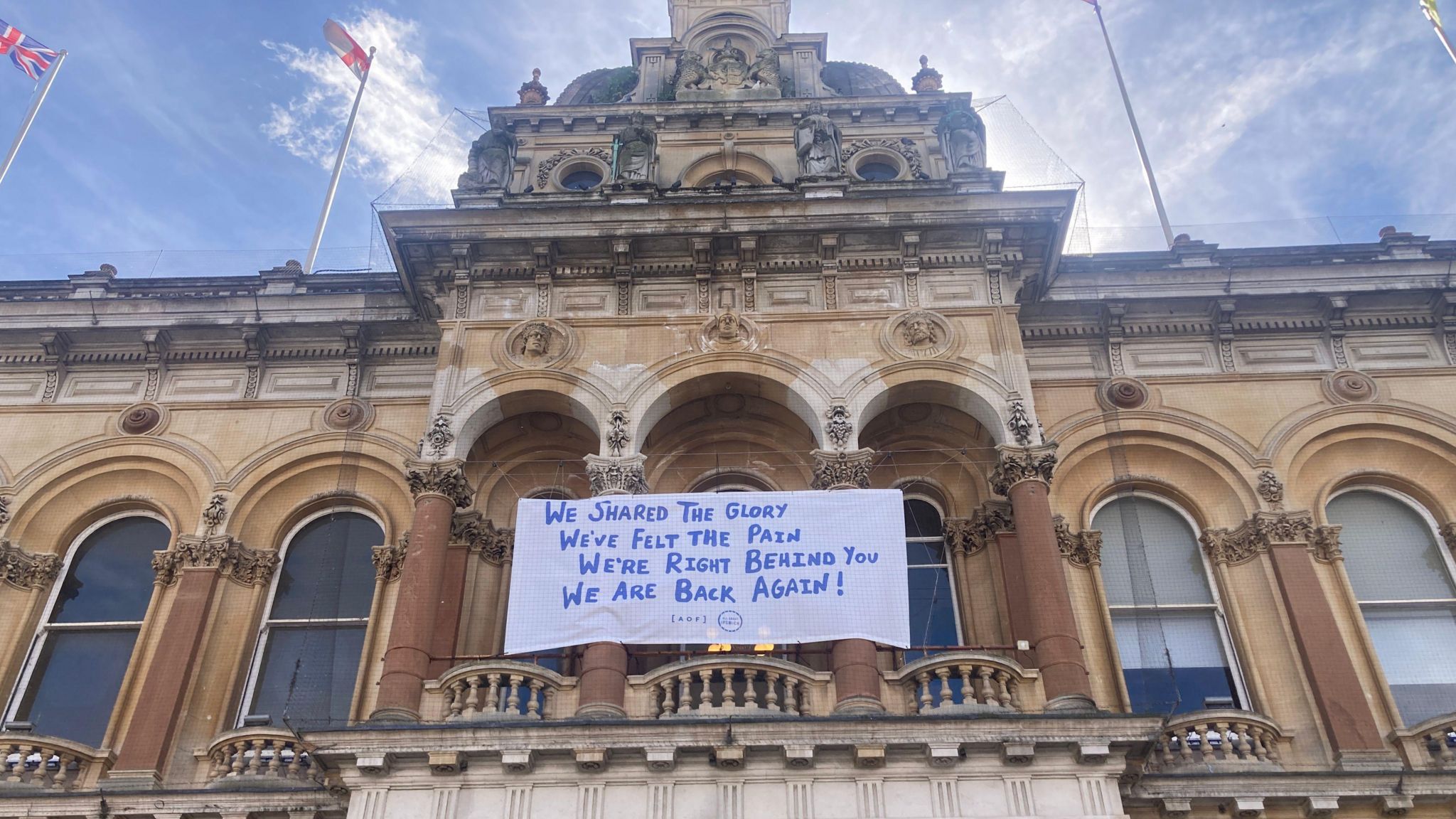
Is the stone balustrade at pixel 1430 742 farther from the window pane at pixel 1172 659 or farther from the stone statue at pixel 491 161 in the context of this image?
the stone statue at pixel 491 161

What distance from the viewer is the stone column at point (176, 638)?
46.4ft

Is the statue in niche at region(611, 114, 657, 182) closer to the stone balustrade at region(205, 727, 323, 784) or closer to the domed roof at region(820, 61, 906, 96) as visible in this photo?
the domed roof at region(820, 61, 906, 96)

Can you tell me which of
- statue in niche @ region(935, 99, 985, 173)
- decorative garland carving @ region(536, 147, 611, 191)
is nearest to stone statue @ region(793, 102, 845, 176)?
statue in niche @ region(935, 99, 985, 173)

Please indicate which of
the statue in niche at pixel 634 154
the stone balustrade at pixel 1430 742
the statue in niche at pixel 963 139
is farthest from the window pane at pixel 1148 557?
the statue in niche at pixel 634 154

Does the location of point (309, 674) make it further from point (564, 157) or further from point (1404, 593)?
point (1404, 593)

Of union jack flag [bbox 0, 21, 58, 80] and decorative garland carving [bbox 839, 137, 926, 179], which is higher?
union jack flag [bbox 0, 21, 58, 80]

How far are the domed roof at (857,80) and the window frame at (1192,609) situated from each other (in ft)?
31.9

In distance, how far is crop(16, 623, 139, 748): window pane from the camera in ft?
49.9

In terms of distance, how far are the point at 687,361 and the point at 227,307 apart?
7.88 meters

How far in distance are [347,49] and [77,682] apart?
1564 cm

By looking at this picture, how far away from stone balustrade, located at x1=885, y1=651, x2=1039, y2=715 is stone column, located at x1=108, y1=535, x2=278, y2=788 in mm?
9306

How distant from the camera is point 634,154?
63.1ft

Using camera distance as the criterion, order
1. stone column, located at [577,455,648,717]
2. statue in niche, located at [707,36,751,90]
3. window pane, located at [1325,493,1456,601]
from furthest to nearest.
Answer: statue in niche, located at [707,36,751,90] → window pane, located at [1325,493,1456,601] → stone column, located at [577,455,648,717]

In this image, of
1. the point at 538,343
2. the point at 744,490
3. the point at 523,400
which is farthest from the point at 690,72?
the point at 744,490
